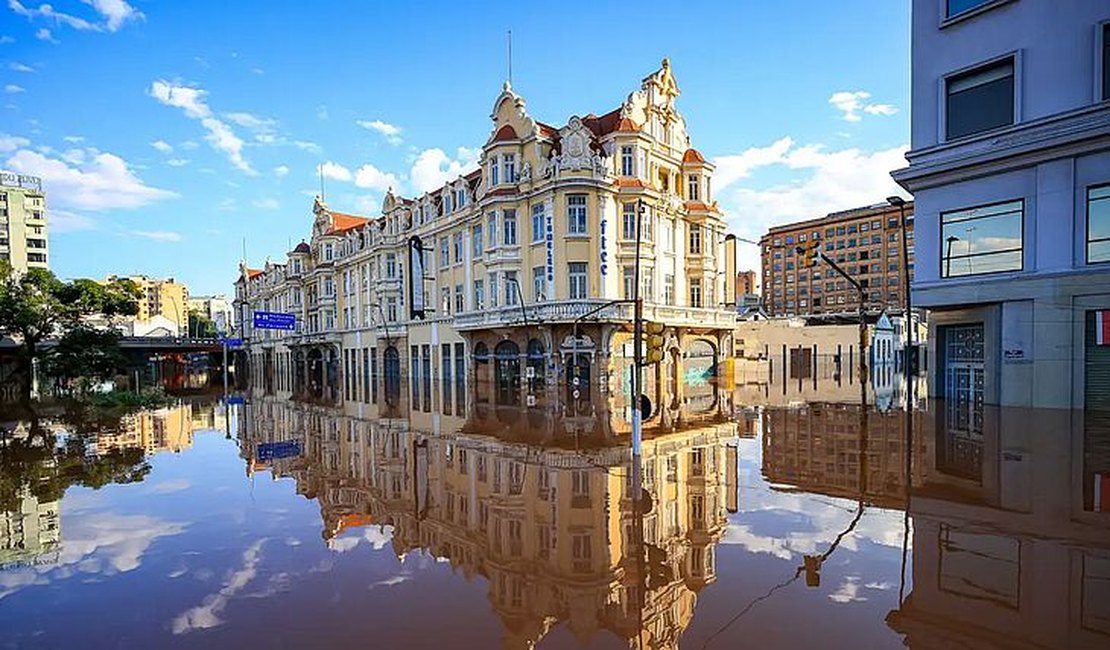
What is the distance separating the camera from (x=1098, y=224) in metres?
18.4

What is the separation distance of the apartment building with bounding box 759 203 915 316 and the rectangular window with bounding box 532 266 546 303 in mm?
74455

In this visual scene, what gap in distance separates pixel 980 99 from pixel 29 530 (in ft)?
98.0

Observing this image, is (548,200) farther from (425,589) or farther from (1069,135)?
(425,589)

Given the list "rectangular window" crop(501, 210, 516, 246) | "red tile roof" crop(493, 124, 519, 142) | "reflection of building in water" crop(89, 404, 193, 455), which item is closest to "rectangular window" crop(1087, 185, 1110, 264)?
"rectangular window" crop(501, 210, 516, 246)

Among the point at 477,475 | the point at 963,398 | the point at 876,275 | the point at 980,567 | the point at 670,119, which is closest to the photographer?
the point at 980,567

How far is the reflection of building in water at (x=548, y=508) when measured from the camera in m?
6.24

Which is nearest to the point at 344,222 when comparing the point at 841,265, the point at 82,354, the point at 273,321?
the point at 273,321

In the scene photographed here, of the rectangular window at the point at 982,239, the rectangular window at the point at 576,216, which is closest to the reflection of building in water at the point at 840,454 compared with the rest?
the rectangular window at the point at 982,239

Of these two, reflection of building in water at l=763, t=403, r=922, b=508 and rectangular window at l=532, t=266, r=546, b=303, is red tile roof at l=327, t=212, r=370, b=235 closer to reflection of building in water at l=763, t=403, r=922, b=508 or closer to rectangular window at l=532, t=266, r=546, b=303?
rectangular window at l=532, t=266, r=546, b=303

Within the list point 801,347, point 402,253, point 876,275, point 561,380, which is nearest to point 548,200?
point 561,380

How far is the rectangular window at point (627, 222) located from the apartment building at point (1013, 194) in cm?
1389

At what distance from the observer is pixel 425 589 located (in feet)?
21.6

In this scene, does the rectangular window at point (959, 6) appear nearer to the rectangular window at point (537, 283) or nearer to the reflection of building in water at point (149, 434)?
the rectangular window at point (537, 283)

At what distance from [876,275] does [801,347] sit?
6204cm
